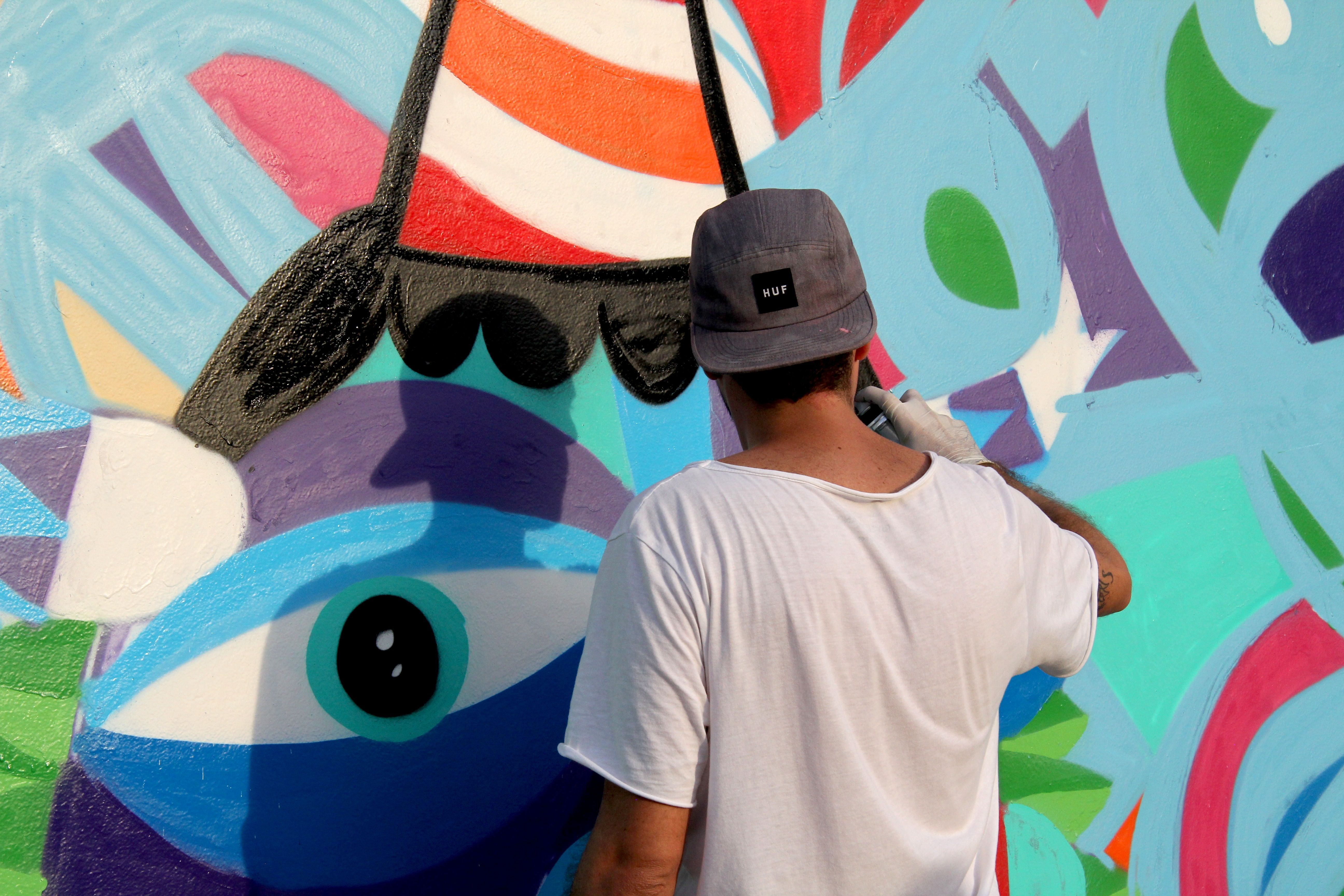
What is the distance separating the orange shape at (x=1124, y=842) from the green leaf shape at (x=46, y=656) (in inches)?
102

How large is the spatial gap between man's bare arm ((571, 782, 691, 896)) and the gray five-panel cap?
2.04 feet

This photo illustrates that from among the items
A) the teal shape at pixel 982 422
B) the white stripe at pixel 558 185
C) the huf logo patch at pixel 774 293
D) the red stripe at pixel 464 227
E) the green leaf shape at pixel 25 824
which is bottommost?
the green leaf shape at pixel 25 824

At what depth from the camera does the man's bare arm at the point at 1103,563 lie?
1.46 m

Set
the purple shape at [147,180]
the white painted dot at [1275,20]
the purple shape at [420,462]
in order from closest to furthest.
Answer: the purple shape at [147,180], the purple shape at [420,462], the white painted dot at [1275,20]

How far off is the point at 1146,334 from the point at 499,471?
1890mm

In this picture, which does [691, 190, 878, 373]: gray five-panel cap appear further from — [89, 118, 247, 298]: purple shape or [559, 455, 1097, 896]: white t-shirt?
[89, 118, 247, 298]: purple shape

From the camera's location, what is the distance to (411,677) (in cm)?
175

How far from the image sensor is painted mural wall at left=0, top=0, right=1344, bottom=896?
5.04ft

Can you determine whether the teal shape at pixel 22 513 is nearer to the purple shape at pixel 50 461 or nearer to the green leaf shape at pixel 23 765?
the purple shape at pixel 50 461

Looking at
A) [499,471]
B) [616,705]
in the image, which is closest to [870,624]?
[616,705]

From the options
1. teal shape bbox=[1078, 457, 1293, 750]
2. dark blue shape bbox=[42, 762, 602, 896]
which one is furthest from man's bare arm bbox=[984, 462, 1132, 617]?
dark blue shape bbox=[42, 762, 602, 896]

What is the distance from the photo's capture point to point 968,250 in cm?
226

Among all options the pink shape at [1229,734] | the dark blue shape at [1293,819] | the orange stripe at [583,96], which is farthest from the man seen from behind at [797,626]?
the dark blue shape at [1293,819]

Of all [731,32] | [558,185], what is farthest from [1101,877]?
[731,32]
